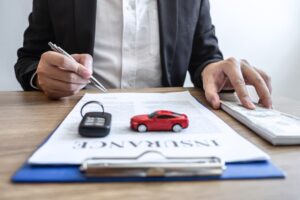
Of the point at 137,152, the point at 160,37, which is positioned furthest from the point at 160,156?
the point at 160,37

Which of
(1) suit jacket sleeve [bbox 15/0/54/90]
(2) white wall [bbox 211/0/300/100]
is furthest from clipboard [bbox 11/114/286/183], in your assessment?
(2) white wall [bbox 211/0/300/100]

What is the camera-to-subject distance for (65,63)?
56cm

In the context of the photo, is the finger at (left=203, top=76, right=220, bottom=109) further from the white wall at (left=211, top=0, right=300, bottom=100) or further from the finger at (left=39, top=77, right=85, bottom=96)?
the white wall at (left=211, top=0, right=300, bottom=100)

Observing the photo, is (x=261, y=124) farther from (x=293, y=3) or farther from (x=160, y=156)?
(x=293, y=3)

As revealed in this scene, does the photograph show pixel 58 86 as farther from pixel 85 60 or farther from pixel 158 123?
pixel 158 123

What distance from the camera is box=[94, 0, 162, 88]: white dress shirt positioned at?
2.81 feet

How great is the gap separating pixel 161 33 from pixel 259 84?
0.37 m

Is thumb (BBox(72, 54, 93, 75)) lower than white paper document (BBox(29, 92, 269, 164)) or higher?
higher

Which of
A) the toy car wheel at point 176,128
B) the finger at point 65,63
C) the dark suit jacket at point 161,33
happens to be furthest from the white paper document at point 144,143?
the dark suit jacket at point 161,33

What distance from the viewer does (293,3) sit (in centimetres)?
162

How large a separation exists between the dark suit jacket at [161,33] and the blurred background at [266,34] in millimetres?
548

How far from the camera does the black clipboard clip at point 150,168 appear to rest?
0.27m

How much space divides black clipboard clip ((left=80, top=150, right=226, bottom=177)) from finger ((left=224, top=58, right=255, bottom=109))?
28 cm

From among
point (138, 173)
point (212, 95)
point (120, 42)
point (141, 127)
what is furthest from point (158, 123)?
point (120, 42)
